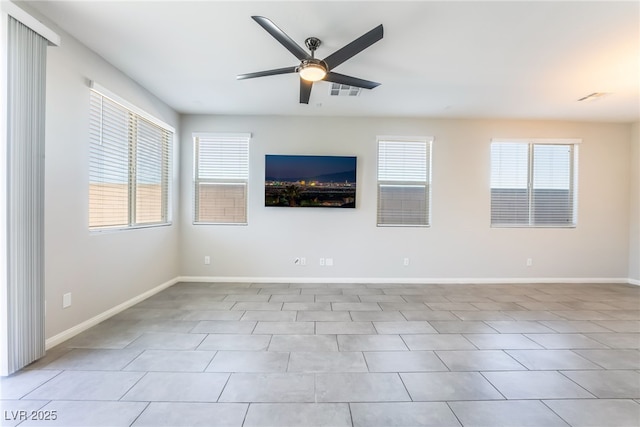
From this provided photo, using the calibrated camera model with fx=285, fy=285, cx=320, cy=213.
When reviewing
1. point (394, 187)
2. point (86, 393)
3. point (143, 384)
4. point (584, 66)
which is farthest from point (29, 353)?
point (584, 66)

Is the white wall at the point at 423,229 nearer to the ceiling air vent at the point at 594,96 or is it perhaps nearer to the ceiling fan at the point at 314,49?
the ceiling air vent at the point at 594,96

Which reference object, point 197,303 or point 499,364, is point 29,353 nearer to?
point 197,303

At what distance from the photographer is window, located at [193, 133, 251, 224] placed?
16.1 feet

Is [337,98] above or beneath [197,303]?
above

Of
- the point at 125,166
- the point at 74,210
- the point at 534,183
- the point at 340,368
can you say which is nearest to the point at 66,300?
the point at 74,210

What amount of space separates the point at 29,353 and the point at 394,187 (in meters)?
4.76

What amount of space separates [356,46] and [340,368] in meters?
2.56

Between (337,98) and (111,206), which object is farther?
(337,98)

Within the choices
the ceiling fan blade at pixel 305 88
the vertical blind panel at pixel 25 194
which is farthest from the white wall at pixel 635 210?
the vertical blind panel at pixel 25 194

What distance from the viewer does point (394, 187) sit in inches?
196

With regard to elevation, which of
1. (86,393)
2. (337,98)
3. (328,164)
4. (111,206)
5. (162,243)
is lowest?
(86,393)

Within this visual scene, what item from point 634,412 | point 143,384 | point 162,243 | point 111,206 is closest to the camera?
point 634,412

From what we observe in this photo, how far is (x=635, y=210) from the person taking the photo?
501cm

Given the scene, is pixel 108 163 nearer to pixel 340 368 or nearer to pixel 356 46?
pixel 356 46
